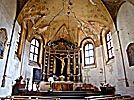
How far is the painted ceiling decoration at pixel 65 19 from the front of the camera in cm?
1095

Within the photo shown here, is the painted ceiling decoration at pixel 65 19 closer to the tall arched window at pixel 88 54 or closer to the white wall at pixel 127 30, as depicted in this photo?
the tall arched window at pixel 88 54

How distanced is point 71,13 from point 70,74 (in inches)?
226

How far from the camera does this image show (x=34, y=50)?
13523 millimetres

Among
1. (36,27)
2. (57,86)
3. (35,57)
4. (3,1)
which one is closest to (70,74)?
(57,86)

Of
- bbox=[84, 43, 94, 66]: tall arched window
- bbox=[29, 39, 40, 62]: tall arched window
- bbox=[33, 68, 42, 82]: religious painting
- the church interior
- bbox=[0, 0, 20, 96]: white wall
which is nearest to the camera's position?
bbox=[0, 0, 20, 96]: white wall

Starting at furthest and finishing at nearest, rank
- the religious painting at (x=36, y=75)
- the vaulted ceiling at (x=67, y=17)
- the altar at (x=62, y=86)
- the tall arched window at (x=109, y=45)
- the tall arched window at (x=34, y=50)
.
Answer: the tall arched window at (x=34, y=50), the religious painting at (x=36, y=75), the altar at (x=62, y=86), the tall arched window at (x=109, y=45), the vaulted ceiling at (x=67, y=17)

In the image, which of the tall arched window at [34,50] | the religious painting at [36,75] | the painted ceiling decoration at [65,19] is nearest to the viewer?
the painted ceiling decoration at [65,19]

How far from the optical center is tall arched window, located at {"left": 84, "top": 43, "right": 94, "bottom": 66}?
14.0 m

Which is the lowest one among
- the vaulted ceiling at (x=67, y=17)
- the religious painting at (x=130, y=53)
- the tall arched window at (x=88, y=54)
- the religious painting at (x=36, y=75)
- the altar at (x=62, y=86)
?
the altar at (x=62, y=86)

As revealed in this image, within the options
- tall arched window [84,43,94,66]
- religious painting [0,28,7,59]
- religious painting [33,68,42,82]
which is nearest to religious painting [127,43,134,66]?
tall arched window [84,43,94,66]

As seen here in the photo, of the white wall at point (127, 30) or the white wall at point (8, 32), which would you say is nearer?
the white wall at point (8, 32)

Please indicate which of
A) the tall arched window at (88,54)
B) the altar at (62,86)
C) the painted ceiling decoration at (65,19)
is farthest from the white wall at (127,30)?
the tall arched window at (88,54)

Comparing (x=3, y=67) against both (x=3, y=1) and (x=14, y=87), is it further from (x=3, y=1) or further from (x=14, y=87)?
(x=3, y=1)

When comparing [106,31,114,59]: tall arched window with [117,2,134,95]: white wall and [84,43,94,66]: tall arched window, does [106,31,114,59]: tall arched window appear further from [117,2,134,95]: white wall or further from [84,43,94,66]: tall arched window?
[117,2,134,95]: white wall
